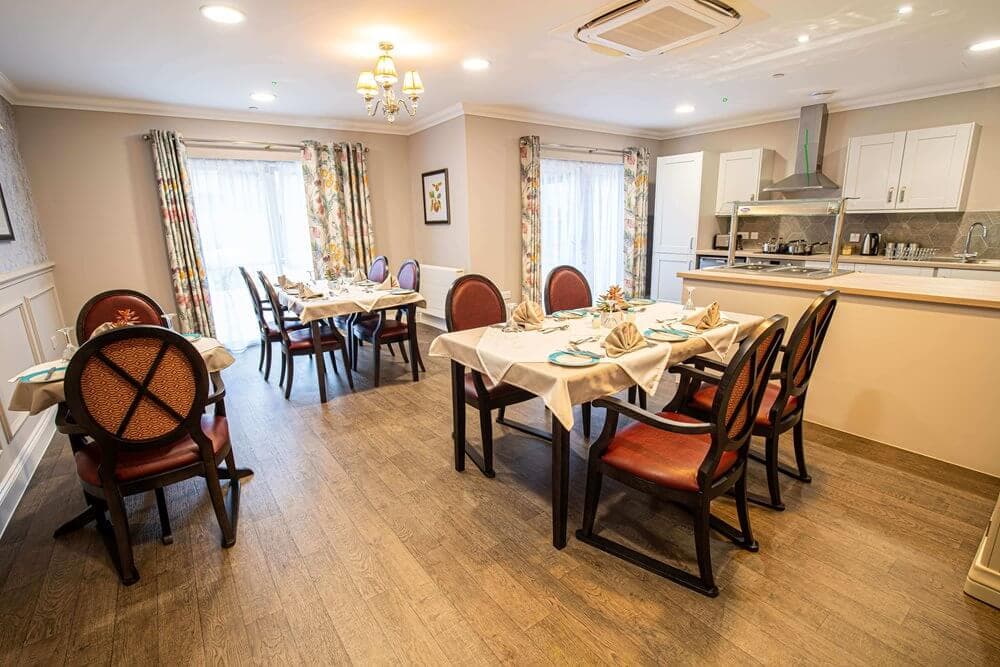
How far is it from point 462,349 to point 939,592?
204 centimetres

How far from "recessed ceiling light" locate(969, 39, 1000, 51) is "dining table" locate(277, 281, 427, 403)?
14.2 feet

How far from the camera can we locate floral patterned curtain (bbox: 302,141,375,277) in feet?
16.5

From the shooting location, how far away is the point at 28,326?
304cm

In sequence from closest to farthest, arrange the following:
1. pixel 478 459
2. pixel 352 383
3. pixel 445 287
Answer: pixel 478 459, pixel 352 383, pixel 445 287

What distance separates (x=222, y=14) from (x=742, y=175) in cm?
Result: 531

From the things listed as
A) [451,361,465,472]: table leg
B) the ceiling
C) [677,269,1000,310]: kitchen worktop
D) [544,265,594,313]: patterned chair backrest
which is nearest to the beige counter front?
[677,269,1000,310]: kitchen worktop

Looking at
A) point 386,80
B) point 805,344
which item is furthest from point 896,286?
point 386,80

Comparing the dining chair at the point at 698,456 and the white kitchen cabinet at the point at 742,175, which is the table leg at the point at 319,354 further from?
the white kitchen cabinet at the point at 742,175

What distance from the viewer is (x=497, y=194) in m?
5.05

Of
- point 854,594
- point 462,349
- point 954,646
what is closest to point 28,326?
point 462,349

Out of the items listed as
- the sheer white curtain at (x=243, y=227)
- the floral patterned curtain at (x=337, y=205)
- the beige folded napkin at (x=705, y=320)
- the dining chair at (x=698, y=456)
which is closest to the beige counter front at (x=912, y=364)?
the beige folded napkin at (x=705, y=320)

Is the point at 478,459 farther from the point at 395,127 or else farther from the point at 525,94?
the point at 395,127

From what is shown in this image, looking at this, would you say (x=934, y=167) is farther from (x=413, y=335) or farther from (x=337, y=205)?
(x=337, y=205)

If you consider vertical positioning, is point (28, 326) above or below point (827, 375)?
above
